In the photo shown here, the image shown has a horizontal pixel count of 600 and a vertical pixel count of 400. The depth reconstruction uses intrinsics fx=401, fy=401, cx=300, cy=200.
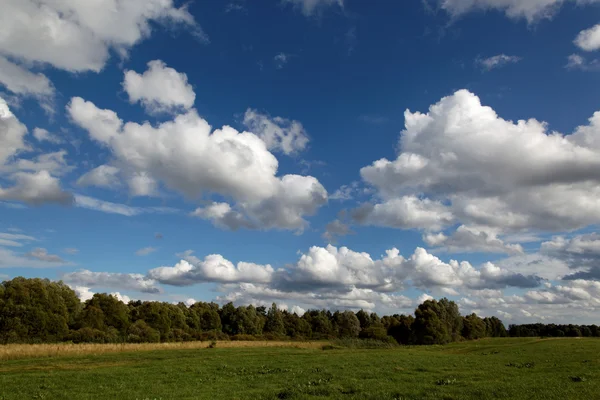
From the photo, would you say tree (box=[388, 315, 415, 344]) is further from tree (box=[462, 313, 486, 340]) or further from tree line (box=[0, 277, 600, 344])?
tree (box=[462, 313, 486, 340])

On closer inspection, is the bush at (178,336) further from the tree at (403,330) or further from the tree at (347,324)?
the tree at (347,324)

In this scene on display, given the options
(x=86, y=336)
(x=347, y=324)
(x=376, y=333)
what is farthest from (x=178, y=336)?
(x=347, y=324)

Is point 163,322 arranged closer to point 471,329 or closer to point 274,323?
point 274,323

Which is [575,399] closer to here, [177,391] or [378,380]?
[378,380]

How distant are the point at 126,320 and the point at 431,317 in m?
101

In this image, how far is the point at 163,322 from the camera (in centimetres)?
12988

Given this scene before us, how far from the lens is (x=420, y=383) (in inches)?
1023

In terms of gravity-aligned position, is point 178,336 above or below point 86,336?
below

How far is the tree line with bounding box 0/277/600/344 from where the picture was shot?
294 feet

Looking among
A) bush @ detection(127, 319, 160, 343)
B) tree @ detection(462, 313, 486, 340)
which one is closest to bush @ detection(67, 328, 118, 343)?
bush @ detection(127, 319, 160, 343)

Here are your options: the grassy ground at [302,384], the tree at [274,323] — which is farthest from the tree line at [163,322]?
the grassy ground at [302,384]

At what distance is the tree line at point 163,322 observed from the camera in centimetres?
8956

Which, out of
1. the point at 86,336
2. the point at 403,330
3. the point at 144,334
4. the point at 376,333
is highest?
the point at 403,330

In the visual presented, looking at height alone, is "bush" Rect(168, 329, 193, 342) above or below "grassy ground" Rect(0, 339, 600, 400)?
below
